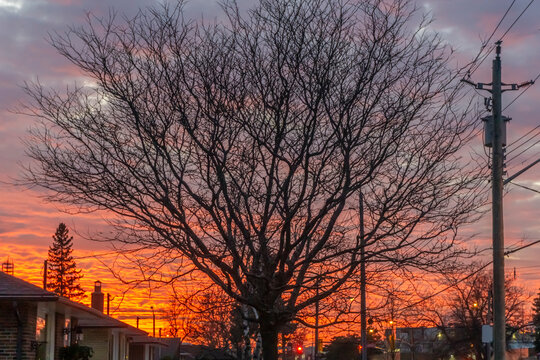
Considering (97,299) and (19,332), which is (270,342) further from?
(97,299)

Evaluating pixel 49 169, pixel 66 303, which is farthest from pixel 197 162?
pixel 66 303

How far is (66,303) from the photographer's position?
24.4m

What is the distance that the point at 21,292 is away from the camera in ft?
72.0

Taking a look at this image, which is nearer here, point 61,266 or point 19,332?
point 19,332

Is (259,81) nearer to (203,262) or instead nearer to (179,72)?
(179,72)

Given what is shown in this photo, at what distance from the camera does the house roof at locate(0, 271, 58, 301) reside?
845 inches

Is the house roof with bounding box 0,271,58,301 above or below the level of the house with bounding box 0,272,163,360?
above

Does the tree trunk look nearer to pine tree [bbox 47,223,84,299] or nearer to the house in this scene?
the house

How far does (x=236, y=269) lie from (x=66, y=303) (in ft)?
34.3

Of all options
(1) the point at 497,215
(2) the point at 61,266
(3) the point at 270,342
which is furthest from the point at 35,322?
(2) the point at 61,266

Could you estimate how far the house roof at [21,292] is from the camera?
845 inches

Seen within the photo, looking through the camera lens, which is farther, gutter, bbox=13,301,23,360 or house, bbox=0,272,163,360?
gutter, bbox=13,301,23,360

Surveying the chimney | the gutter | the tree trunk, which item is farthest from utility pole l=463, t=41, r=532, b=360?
the chimney

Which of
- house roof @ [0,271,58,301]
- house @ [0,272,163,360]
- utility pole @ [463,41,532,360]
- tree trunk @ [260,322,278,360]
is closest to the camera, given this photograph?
tree trunk @ [260,322,278,360]
